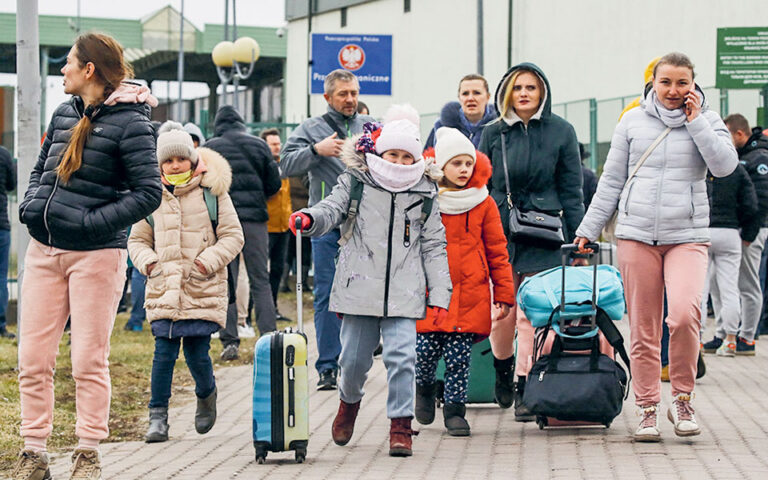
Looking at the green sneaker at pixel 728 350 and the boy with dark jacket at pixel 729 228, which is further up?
the boy with dark jacket at pixel 729 228

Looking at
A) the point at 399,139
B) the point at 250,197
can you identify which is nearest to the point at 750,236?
the point at 250,197

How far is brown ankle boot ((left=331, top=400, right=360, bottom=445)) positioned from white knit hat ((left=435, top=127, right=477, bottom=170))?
150cm

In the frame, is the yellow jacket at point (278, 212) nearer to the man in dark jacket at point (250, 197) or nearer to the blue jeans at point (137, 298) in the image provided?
the blue jeans at point (137, 298)

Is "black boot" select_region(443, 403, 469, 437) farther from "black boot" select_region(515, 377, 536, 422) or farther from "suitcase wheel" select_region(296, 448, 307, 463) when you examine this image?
"suitcase wheel" select_region(296, 448, 307, 463)

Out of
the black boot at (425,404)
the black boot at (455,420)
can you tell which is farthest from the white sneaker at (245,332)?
the black boot at (455,420)

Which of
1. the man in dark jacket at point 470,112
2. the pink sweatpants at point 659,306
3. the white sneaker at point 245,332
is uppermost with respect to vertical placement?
the man in dark jacket at point 470,112

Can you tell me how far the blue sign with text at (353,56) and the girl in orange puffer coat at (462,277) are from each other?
12.0 meters

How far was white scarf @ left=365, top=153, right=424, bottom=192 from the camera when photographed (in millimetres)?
7211

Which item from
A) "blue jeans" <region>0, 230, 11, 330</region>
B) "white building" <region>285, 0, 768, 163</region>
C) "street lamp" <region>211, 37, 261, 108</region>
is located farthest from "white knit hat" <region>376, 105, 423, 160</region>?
"street lamp" <region>211, 37, 261, 108</region>

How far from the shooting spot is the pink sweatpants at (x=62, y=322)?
6215mm

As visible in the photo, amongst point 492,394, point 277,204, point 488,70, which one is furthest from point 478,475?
point 488,70

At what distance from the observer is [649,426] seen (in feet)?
24.2

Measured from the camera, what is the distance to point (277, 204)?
15516mm

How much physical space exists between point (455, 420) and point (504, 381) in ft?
2.95
